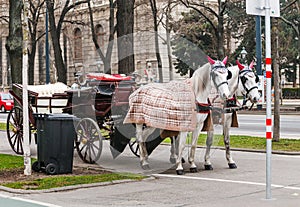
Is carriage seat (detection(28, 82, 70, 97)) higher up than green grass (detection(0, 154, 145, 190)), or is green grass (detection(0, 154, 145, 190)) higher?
carriage seat (detection(28, 82, 70, 97))

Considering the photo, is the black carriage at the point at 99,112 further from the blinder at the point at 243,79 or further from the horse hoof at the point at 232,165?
the blinder at the point at 243,79

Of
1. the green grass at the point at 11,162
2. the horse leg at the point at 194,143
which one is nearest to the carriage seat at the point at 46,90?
the green grass at the point at 11,162

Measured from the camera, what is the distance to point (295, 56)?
2375 inches

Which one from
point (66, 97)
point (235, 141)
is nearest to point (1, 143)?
point (66, 97)

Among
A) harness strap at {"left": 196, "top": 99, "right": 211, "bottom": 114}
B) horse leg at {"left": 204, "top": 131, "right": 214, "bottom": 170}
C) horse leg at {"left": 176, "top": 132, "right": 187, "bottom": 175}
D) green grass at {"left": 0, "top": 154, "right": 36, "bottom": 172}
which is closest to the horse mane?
harness strap at {"left": 196, "top": 99, "right": 211, "bottom": 114}

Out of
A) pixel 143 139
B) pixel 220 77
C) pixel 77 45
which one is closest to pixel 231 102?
pixel 220 77

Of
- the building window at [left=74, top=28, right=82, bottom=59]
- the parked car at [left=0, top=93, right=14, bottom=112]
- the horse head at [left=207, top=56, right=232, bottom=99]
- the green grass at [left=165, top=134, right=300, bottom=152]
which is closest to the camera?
the horse head at [left=207, top=56, right=232, bottom=99]

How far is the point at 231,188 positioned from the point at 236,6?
141ft

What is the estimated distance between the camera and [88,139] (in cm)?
1435

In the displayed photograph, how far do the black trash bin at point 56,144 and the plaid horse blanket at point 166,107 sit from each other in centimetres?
144

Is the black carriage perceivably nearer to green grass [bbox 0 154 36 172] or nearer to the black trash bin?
green grass [bbox 0 154 36 172]

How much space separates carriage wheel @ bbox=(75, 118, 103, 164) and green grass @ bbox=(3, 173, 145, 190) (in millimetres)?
1818

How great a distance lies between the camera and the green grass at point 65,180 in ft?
36.6

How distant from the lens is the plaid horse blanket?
1246 cm
